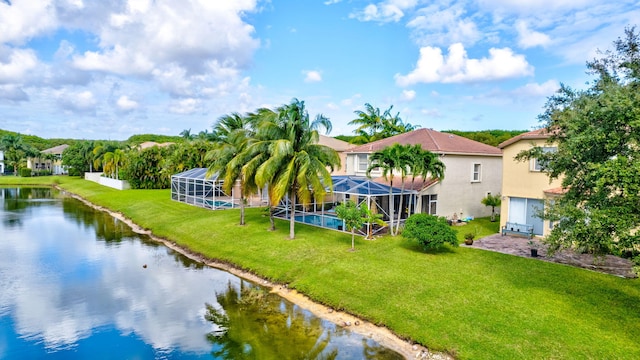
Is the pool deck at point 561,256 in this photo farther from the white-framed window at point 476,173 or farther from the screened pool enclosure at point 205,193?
the screened pool enclosure at point 205,193

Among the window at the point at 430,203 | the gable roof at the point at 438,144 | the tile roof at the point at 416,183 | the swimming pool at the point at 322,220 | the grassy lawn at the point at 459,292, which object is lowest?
the grassy lawn at the point at 459,292

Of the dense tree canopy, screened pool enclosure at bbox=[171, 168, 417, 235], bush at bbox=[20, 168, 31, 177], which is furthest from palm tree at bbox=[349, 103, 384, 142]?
bush at bbox=[20, 168, 31, 177]

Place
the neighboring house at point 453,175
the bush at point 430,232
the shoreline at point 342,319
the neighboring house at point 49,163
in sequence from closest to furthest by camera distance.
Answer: the shoreline at point 342,319
the bush at point 430,232
the neighboring house at point 453,175
the neighboring house at point 49,163

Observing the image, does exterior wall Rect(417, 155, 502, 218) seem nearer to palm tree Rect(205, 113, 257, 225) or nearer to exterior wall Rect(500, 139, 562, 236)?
exterior wall Rect(500, 139, 562, 236)

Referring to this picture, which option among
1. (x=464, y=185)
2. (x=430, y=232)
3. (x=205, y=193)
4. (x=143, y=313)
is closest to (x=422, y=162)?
(x=430, y=232)

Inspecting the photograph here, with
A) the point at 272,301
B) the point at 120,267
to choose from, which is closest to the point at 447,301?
the point at 272,301

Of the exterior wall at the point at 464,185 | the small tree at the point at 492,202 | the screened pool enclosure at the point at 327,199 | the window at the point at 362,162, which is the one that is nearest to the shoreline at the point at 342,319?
the screened pool enclosure at the point at 327,199
